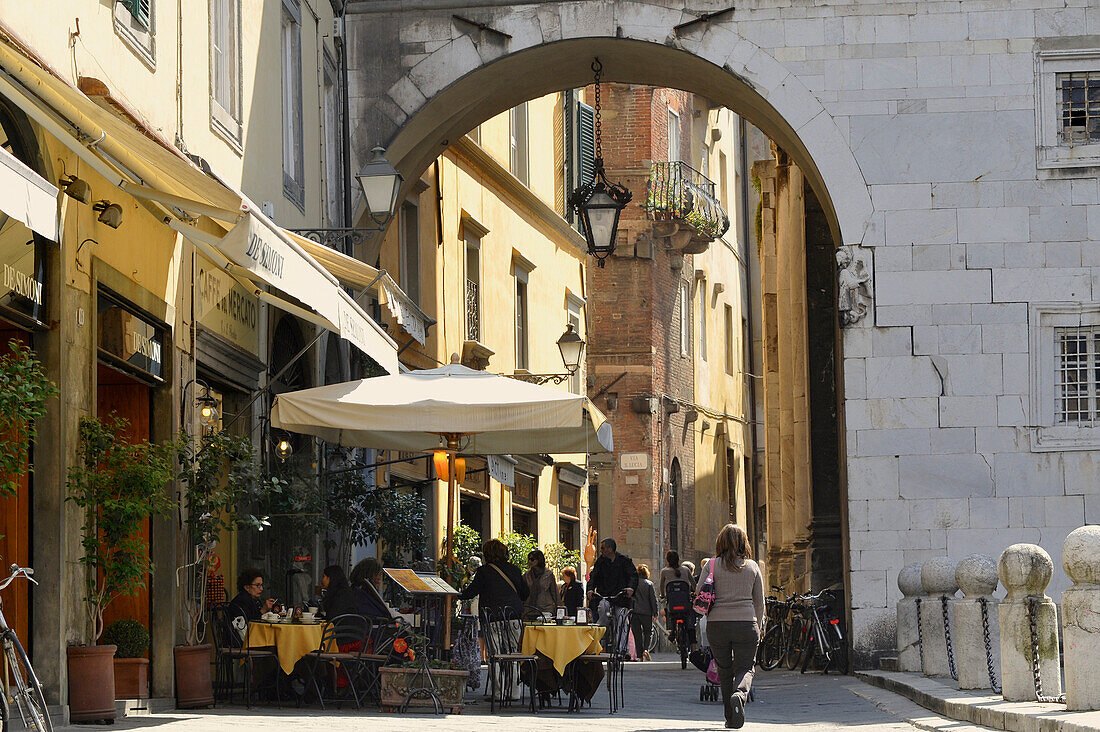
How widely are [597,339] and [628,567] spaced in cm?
1534

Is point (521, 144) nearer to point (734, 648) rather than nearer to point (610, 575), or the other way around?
point (610, 575)

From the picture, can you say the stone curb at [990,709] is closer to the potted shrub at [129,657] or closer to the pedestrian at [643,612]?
the potted shrub at [129,657]

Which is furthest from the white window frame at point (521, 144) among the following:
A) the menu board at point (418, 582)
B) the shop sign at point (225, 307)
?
the menu board at point (418, 582)

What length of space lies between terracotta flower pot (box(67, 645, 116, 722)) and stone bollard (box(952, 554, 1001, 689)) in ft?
18.4

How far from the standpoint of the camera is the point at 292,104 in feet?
53.0

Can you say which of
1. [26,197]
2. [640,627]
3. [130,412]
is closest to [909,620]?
[130,412]

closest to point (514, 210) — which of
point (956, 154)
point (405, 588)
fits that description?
point (956, 154)

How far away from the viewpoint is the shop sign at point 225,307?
42.2ft

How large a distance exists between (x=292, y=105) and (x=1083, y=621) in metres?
9.56

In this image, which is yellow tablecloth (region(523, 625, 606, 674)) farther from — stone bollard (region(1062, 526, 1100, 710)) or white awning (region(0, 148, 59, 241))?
white awning (region(0, 148, 59, 241))

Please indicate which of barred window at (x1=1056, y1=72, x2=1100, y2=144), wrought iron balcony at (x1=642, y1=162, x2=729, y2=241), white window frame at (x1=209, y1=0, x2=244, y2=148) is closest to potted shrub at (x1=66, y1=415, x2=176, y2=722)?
white window frame at (x1=209, y1=0, x2=244, y2=148)

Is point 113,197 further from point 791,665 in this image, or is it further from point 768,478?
point 768,478

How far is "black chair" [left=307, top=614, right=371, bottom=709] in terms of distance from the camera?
39.6 ft

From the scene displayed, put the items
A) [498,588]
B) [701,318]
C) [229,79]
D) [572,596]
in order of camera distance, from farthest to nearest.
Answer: [701,318] → [572,596] → [229,79] → [498,588]
